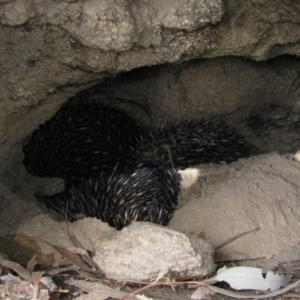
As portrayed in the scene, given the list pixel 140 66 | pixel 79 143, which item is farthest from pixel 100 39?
pixel 79 143

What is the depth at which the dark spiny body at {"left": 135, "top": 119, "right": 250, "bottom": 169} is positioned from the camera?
5.05 m

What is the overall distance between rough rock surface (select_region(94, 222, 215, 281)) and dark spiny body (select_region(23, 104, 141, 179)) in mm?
2129

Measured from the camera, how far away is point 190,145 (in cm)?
516

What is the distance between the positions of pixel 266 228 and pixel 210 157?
1.63 m

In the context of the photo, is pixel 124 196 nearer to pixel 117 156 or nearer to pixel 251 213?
pixel 117 156

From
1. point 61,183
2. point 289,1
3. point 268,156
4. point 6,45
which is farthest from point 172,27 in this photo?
point 61,183

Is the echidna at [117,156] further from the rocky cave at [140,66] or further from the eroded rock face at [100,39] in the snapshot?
the eroded rock face at [100,39]

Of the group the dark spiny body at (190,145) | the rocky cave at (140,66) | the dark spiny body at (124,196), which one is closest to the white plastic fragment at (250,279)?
the rocky cave at (140,66)

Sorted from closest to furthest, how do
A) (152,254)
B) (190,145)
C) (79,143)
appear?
(152,254)
(190,145)
(79,143)

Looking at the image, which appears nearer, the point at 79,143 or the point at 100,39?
the point at 100,39

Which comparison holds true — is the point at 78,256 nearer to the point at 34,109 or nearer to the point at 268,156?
the point at 34,109

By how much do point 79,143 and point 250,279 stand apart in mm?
2801

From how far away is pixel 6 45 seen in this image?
11.5 ft

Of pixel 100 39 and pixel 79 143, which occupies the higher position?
pixel 100 39
